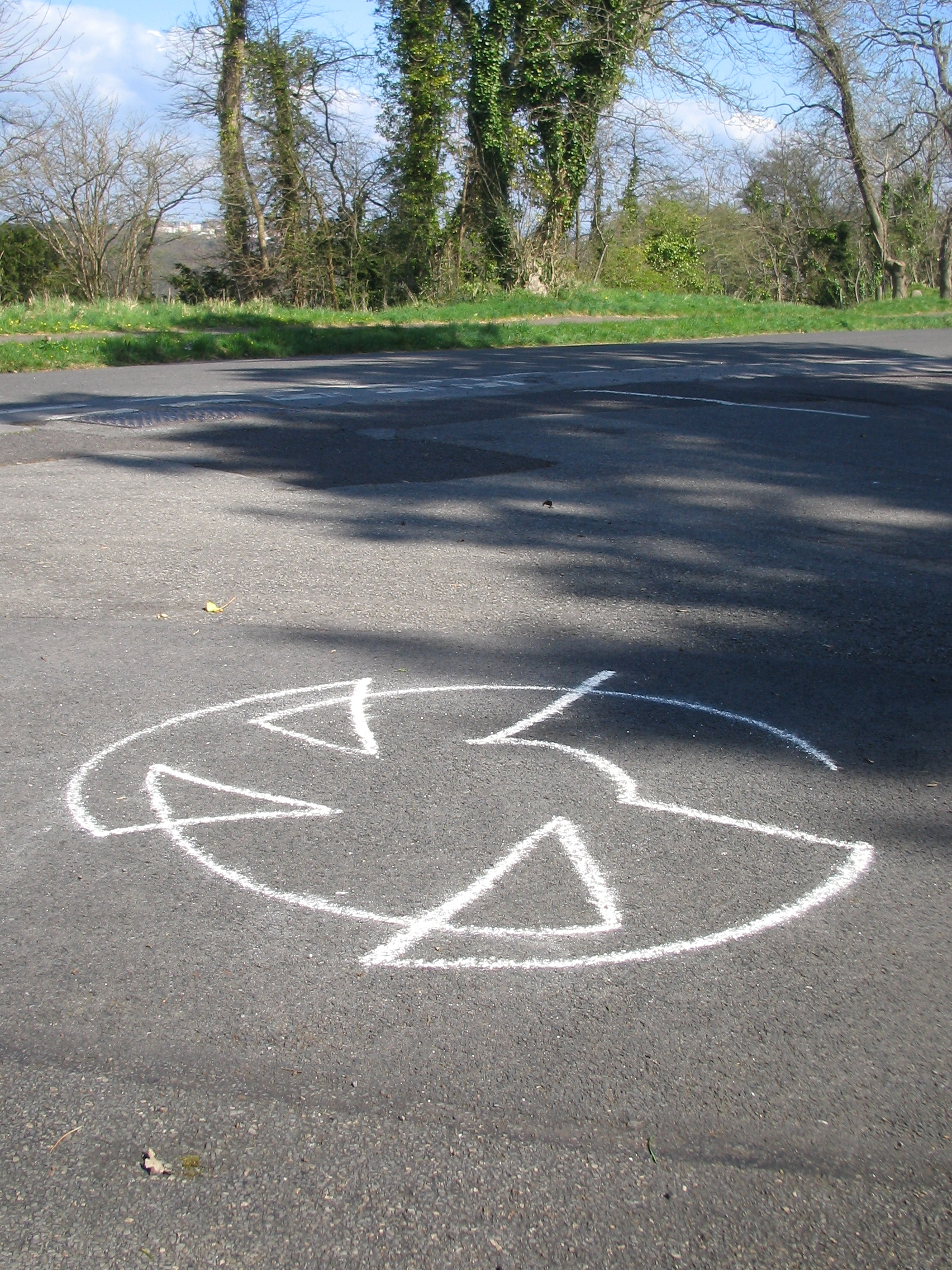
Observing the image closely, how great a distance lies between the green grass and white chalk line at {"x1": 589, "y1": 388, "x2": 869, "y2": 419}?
6.77 meters

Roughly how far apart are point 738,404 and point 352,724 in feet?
31.5

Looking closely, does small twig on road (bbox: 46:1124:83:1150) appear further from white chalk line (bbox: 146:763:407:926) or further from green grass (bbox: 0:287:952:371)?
green grass (bbox: 0:287:952:371)

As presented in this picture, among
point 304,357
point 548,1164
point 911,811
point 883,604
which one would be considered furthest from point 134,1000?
point 304,357

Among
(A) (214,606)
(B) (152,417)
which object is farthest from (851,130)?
(A) (214,606)

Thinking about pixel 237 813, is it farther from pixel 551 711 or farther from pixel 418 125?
pixel 418 125

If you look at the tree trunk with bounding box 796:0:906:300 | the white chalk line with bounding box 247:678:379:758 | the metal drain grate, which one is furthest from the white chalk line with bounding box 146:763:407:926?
the tree trunk with bounding box 796:0:906:300

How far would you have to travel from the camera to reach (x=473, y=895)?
3207 millimetres

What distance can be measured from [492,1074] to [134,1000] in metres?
0.85

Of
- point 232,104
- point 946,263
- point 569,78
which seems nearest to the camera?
Answer: point 232,104

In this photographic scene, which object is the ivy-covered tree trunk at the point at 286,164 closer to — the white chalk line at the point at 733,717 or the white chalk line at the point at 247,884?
the white chalk line at the point at 733,717

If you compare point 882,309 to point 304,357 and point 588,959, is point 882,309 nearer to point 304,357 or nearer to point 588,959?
point 304,357

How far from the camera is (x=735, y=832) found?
11.7 feet

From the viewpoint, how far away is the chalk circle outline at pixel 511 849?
2969mm

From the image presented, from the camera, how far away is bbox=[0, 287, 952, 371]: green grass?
17.3 metres
